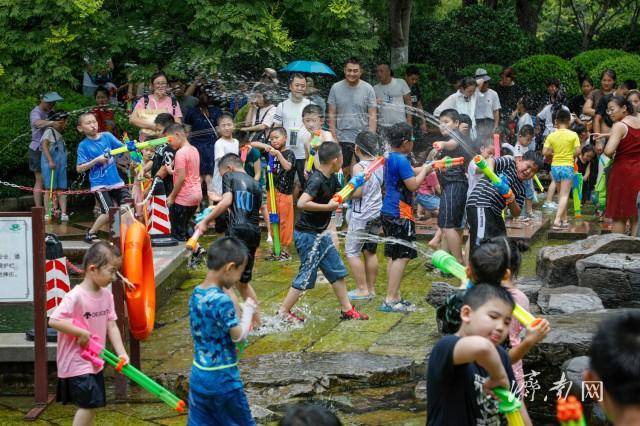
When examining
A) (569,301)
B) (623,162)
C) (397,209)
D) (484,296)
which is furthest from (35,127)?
(484,296)

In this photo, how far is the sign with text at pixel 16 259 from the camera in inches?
289

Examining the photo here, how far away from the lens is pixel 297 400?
23.4ft

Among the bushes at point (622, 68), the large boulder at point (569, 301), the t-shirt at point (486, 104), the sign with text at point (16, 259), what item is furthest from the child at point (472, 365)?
the bushes at point (622, 68)

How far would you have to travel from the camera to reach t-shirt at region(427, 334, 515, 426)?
159 inches

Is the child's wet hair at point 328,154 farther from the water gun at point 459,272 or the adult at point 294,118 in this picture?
the water gun at point 459,272

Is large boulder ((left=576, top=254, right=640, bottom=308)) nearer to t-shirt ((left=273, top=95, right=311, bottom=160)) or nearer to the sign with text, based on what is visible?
t-shirt ((left=273, top=95, right=311, bottom=160))

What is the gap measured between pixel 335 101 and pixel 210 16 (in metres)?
2.07

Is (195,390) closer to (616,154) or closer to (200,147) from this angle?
(616,154)

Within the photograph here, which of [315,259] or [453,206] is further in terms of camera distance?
[453,206]

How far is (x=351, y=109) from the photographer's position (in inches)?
512

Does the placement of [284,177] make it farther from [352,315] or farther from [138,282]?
[138,282]

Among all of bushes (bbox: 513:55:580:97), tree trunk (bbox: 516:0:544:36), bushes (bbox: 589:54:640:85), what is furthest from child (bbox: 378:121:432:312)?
tree trunk (bbox: 516:0:544:36)

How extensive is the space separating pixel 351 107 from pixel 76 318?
24.5 ft

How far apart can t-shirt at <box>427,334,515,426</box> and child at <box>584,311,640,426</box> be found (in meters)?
Result: 0.93
